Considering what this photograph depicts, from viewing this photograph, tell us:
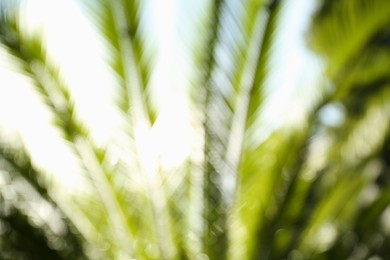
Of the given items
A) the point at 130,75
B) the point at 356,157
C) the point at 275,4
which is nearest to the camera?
the point at 275,4

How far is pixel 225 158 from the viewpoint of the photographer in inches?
122

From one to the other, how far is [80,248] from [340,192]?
1.57 metres

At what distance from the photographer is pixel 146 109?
3.10m

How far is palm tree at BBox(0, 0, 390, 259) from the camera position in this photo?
279 cm

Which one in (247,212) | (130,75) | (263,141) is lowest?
(247,212)

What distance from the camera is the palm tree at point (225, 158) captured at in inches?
110

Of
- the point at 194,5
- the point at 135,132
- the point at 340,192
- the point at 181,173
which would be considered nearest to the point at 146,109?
the point at 135,132

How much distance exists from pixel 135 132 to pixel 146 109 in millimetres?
162

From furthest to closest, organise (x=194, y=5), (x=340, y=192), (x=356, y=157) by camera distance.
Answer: (x=356, y=157)
(x=340, y=192)
(x=194, y=5)

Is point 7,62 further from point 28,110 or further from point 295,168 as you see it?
point 295,168

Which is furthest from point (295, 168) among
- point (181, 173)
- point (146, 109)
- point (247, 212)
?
point (146, 109)

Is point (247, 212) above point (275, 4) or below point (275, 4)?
below

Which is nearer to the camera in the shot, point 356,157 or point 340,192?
point 340,192

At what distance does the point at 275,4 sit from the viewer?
2.58m
